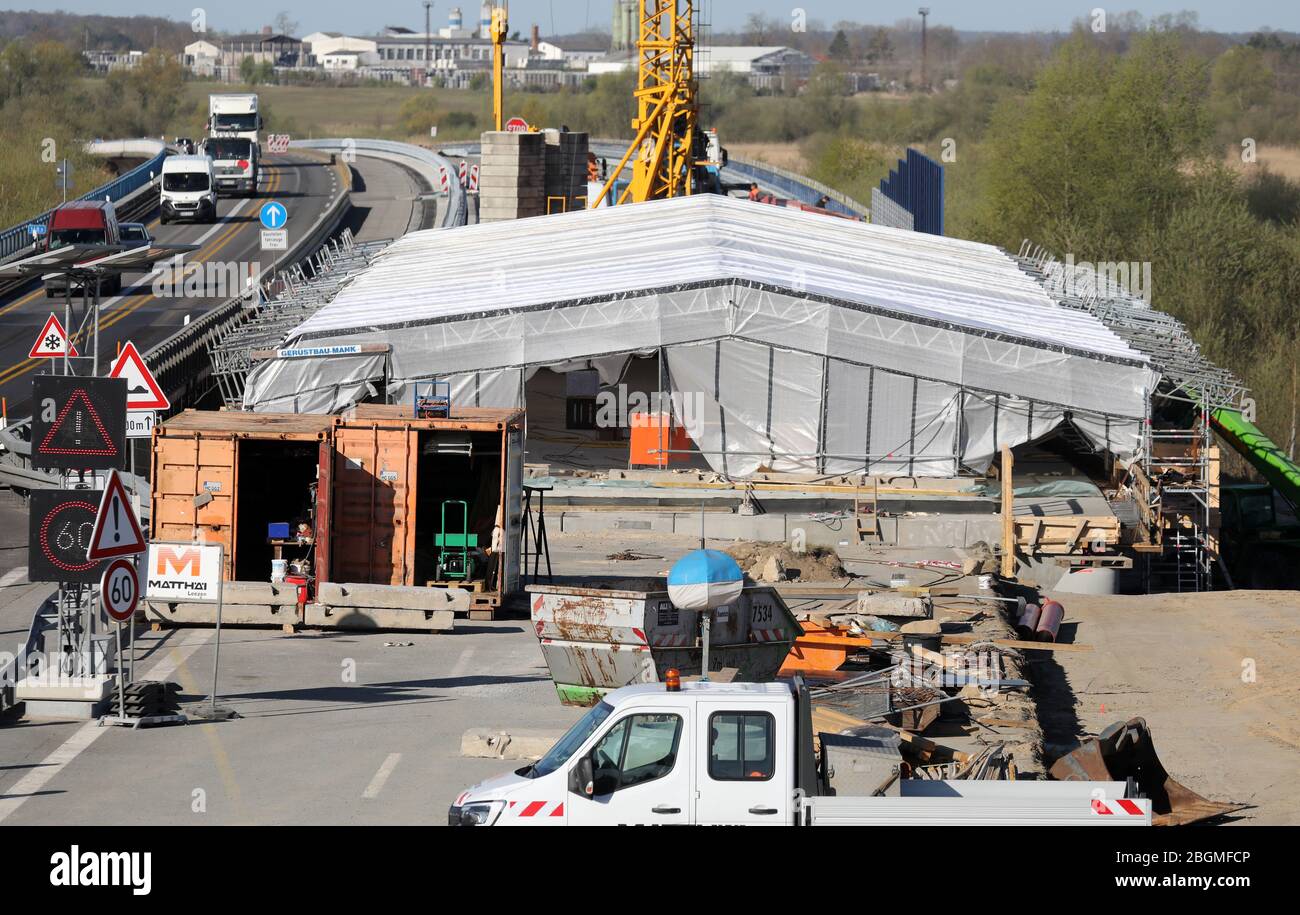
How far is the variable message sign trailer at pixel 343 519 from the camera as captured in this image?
22250 millimetres

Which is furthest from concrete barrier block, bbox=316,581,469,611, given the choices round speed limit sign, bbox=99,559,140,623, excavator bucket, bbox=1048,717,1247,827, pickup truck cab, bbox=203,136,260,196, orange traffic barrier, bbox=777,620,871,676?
pickup truck cab, bbox=203,136,260,196

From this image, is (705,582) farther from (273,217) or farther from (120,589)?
(273,217)

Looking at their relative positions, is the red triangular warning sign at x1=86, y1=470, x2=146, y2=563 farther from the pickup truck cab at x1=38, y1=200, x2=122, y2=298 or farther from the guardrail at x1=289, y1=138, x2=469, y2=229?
the guardrail at x1=289, y1=138, x2=469, y2=229

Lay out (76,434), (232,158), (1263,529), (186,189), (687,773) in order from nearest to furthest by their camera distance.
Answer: (687,773) < (76,434) < (1263,529) < (186,189) < (232,158)

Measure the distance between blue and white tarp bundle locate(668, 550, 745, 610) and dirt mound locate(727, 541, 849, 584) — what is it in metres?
9.58

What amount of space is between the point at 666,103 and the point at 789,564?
3914 centimetres

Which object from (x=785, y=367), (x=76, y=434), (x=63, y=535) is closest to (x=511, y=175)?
(x=785, y=367)

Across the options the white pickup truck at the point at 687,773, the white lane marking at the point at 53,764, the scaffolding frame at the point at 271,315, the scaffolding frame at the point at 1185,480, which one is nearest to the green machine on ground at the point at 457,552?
the white lane marking at the point at 53,764

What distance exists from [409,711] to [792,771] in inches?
298

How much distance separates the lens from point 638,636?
693 inches

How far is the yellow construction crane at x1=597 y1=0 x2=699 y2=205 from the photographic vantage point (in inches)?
2442

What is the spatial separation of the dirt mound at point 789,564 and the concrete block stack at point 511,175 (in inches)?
1386

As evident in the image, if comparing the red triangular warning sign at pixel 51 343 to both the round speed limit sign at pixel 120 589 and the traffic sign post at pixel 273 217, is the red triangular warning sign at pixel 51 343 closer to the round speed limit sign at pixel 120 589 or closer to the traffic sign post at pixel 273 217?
the round speed limit sign at pixel 120 589
